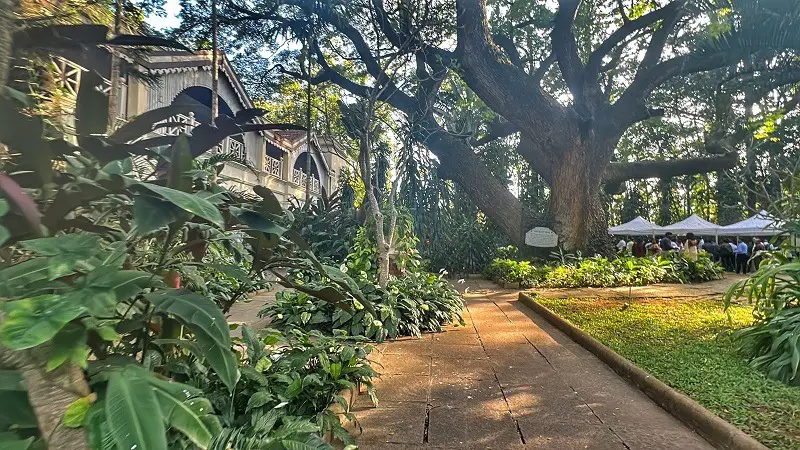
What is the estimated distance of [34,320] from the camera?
119 cm

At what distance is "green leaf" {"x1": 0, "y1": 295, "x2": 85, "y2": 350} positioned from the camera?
1.13 meters

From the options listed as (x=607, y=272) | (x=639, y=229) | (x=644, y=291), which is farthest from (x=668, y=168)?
(x=639, y=229)

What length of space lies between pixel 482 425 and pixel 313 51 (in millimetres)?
10147

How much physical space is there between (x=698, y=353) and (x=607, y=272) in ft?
21.4

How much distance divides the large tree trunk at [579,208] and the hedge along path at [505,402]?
7792mm

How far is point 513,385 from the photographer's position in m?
3.98

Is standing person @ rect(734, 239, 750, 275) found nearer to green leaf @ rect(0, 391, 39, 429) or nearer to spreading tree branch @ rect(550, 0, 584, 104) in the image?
spreading tree branch @ rect(550, 0, 584, 104)

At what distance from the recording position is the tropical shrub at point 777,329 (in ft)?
12.5

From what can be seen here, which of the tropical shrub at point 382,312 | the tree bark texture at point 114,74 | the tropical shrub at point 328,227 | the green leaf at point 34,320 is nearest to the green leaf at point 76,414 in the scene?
the green leaf at point 34,320

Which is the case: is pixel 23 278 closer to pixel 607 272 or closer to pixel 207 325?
pixel 207 325

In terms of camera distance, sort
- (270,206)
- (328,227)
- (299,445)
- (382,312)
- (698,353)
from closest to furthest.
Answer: (299,445), (270,206), (698,353), (382,312), (328,227)

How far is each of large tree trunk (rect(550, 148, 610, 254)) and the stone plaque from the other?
7.3 inches

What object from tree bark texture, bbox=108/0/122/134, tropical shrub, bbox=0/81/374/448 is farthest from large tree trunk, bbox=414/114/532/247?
tropical shrub, bbox=0/81/374/448

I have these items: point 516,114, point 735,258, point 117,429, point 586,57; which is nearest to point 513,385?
point 117,429
